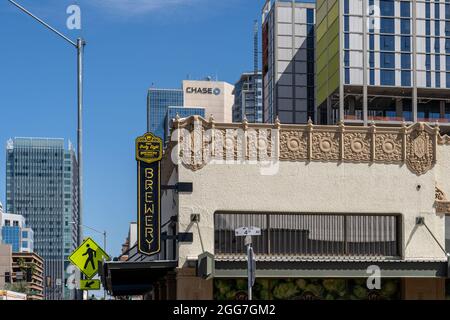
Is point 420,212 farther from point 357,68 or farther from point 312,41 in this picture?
point 312,41

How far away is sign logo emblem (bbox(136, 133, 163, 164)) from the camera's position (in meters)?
31.3

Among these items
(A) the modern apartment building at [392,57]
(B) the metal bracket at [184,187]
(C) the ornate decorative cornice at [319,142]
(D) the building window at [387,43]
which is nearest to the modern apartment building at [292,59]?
(A) the modern apartment building at [392,57]

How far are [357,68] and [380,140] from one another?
114m

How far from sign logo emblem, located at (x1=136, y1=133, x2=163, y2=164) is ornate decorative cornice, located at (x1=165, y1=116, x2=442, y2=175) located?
36.0 inches

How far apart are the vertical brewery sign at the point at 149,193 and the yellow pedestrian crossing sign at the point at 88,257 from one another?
14.2ft

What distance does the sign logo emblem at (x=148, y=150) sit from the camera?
3131 centimetres

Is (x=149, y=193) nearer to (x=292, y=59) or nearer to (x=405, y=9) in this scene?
(x=405, y=9)

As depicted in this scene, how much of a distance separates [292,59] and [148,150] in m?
153

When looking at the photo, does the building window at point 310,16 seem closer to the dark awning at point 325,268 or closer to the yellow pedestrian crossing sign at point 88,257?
the dark awning at point 325,268

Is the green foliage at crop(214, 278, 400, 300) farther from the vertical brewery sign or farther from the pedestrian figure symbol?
the pedestrian figure symbol

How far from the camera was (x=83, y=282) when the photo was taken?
26812 millimetres

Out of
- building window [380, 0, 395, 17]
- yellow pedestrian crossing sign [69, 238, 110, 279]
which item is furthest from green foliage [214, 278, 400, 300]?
building window [380, 0, 395, 17]
